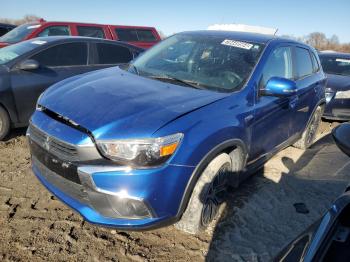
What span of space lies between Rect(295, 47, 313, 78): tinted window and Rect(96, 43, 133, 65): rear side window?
3.09 meters

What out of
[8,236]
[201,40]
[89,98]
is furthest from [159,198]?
[201,40]

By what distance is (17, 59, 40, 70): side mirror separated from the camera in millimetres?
4691

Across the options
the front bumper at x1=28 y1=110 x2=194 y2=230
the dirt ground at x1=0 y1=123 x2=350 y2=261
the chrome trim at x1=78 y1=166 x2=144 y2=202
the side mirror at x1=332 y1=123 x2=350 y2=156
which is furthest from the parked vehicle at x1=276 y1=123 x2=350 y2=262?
the dirt ground at x1=0 y1=123 x2=350 y2=261

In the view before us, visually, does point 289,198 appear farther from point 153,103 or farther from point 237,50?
point 153,103

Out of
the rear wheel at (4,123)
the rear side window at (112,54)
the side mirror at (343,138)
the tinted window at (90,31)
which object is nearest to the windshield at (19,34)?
the tinted window at (90,31)

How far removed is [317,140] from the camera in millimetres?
6367

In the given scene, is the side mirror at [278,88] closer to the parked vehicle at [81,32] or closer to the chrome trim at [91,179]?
the chrome trim at [91,179]

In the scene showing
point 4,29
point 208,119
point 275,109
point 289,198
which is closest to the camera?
point 208,119

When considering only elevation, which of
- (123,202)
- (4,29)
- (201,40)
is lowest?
(4,29)

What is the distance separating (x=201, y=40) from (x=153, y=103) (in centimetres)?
157

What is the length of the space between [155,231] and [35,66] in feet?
9.84

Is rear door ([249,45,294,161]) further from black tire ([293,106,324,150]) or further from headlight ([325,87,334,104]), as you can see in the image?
headlight ([325,87,334,104])

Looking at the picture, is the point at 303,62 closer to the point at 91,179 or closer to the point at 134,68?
the point at 134,68

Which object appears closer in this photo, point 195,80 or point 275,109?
point 195,80
